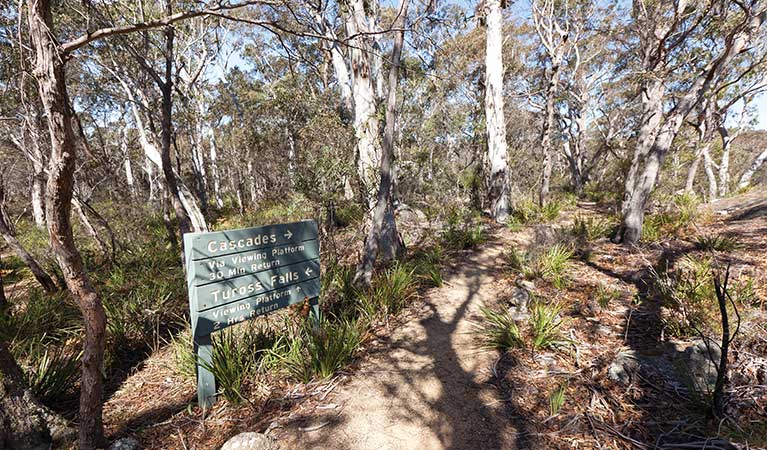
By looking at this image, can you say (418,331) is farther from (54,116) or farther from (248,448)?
(54,116)

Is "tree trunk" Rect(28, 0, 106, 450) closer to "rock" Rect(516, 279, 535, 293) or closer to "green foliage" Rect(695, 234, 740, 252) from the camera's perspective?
"rock" Rect(516, 279, 535, 293)

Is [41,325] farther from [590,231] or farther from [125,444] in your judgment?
[590,231]

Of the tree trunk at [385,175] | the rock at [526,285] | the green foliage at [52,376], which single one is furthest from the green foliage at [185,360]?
the rock at [526,285]

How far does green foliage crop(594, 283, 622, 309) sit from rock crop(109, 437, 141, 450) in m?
4.68

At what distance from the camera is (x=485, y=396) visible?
2.65 meters

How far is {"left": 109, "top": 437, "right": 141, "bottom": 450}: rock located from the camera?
85.6 inches

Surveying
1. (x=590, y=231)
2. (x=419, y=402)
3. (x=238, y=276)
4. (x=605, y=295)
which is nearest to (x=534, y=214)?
(x=590, y=231)

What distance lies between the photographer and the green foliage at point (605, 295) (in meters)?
3.67

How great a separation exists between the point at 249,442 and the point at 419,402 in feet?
4.41

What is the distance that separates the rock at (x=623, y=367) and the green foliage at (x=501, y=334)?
2.45 feet

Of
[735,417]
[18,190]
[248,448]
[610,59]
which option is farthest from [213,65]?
[18,190]

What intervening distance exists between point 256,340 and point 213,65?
1604 centimetres

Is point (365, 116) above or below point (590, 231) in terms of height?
above

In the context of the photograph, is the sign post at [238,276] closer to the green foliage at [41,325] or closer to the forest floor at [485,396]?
the forest floor at [485,396]
